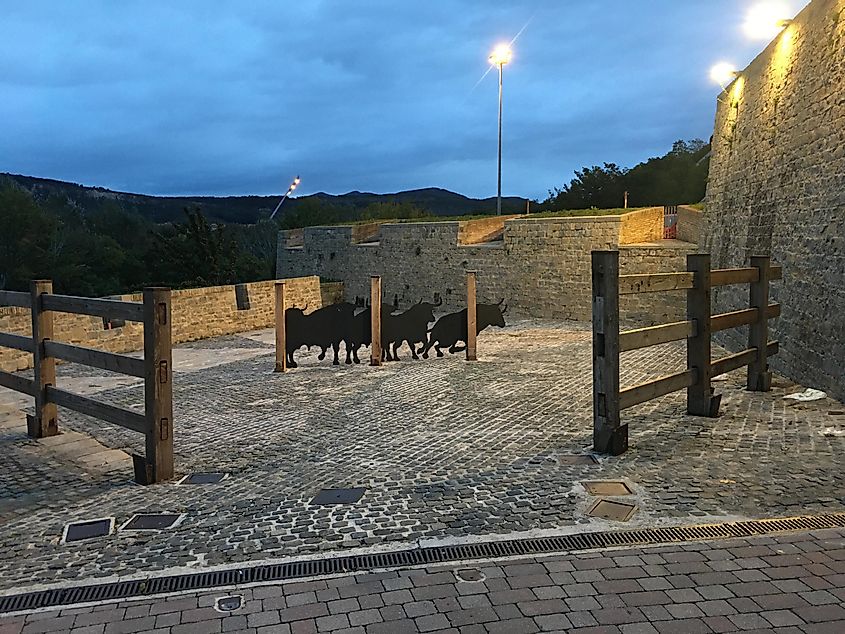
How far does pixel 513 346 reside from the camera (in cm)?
1250

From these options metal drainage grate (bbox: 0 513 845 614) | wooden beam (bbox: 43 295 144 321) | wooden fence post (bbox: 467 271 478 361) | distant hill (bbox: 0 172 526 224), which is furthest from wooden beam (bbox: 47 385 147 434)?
distant hill (bbox: 0 172 526 224)

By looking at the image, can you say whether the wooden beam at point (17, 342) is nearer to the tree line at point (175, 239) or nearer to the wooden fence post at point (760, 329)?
the wooden fence post at point (760, 329)

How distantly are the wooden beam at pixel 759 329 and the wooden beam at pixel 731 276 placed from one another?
0.39 feet

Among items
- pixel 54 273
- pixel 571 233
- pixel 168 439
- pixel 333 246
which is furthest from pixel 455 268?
pixel 54 273

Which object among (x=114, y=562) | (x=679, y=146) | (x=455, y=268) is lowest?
(x=114, y=562)

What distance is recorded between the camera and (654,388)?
5469 millimetres

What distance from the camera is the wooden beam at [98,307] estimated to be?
15.4 ft

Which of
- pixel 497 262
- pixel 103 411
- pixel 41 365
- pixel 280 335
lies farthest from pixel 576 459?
pixel 497 262

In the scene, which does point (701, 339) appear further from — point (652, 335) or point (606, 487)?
point (606, 487)

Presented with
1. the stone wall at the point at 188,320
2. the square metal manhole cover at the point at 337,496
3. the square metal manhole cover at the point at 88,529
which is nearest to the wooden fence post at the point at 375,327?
the stone wall at the point at 188,320

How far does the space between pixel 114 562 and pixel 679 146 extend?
35.2 metres

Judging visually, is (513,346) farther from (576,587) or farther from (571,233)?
(576,587)

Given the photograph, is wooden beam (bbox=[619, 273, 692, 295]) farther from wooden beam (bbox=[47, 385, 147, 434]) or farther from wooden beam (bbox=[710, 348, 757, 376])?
wooden beam (bbox=[47, 385, 147, 434])

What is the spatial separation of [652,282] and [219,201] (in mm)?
79268
